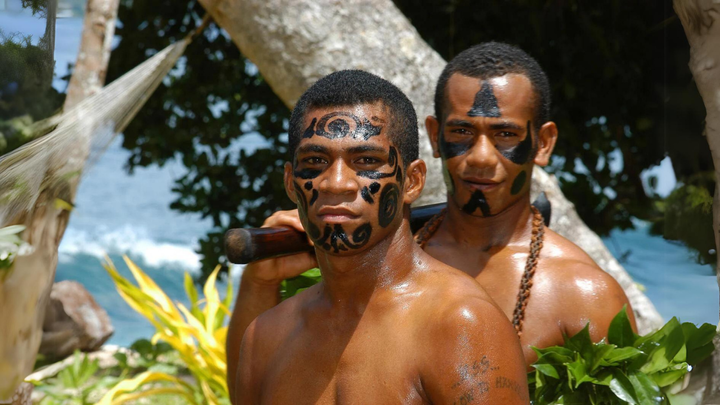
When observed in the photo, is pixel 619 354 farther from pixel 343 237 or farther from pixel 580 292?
pixel 343 237

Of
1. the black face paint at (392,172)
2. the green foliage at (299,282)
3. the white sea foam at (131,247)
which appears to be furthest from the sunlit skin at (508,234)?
the white sea foam at (131,247)

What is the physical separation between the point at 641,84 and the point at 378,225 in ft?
14.3

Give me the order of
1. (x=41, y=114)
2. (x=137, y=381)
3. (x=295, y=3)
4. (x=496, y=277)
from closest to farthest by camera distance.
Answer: (x=41, y=114)
(x=496, y=277)
(x=295, y=3)
(x=137, y=381)

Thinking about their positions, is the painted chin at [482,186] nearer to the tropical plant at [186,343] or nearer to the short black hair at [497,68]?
the short black hair at [497,68]

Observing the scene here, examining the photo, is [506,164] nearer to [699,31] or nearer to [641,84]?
[699,31]

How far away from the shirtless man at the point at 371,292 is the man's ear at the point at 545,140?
765 millimetres

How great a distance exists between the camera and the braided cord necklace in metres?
2.50

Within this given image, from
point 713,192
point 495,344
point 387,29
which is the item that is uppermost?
point 387,29

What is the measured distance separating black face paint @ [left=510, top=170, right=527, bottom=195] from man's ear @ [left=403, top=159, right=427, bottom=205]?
0.63 meters

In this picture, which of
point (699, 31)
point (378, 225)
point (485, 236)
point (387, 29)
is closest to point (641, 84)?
point (387, 29)

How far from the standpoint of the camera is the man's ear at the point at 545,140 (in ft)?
8.91

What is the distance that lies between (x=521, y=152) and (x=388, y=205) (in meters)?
0.80

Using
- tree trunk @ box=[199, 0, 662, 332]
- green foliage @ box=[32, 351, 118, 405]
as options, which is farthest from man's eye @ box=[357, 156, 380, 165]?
green foliage @ box=[32, 351, 118, 405]

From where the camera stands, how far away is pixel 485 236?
2.70 m
